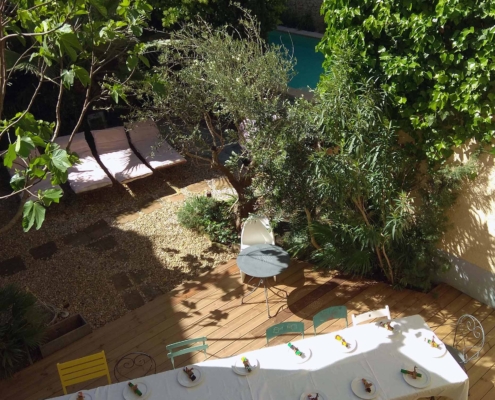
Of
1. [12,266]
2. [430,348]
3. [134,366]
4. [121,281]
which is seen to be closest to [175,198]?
[121,281]

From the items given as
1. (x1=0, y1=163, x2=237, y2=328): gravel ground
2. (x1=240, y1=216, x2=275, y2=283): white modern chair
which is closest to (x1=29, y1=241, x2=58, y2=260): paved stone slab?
(x1=0, y1=163, x2=237, y2=328): gravel ground

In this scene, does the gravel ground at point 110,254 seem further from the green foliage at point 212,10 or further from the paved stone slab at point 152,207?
the green foliage at point 212,10

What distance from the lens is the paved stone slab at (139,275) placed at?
282 inches

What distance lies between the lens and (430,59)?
18.3 feet

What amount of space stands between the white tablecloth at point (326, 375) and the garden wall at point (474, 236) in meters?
1.98

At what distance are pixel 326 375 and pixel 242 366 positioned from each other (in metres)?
0.76

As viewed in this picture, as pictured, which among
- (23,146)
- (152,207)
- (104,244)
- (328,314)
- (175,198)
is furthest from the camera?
(175,198)

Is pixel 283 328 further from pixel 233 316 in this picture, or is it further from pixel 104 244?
pixel 104 244

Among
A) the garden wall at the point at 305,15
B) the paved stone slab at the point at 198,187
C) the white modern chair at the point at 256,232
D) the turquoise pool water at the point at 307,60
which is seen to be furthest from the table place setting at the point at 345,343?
the garden wall at the point at 305,15

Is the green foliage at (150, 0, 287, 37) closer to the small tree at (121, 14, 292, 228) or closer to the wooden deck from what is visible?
the small tree at (121, 14, 292, 228)

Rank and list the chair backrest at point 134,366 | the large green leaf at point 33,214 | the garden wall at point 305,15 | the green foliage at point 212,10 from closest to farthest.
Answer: the large green leaf at point 33,214
the chair backrest at point 134,366
the green foliage at point 212,10
the garden wall at point 305,15

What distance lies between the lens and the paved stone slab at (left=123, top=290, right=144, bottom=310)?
21.9ft

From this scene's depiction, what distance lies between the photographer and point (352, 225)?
6.23 meters

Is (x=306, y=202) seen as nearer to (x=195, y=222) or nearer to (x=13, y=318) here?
(x=195, y=222)
